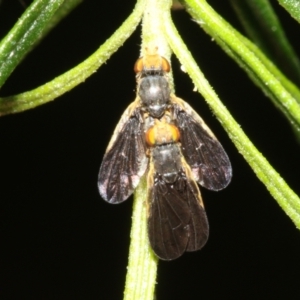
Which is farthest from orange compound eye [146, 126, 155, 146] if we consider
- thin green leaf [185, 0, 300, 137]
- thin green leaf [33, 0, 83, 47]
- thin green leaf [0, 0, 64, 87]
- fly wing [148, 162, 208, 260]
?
thin green leaf [33, 0, 83, 47]

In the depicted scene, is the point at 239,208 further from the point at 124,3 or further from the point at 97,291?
the point at 124,3

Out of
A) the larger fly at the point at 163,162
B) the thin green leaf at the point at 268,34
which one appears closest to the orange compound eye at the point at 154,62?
the larger fly at the point at 163,162

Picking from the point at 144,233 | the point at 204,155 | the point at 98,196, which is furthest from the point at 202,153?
the point at 98,196

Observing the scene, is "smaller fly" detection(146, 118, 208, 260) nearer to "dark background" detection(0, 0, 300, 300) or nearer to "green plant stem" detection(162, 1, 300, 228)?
"green plant stem" detection(162, 1, 300, 228)

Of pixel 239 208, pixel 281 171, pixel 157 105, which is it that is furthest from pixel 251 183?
pixel 157 105

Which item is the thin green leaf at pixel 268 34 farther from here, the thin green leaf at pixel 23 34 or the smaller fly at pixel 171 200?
the thin green leaf at pixel 23 34
